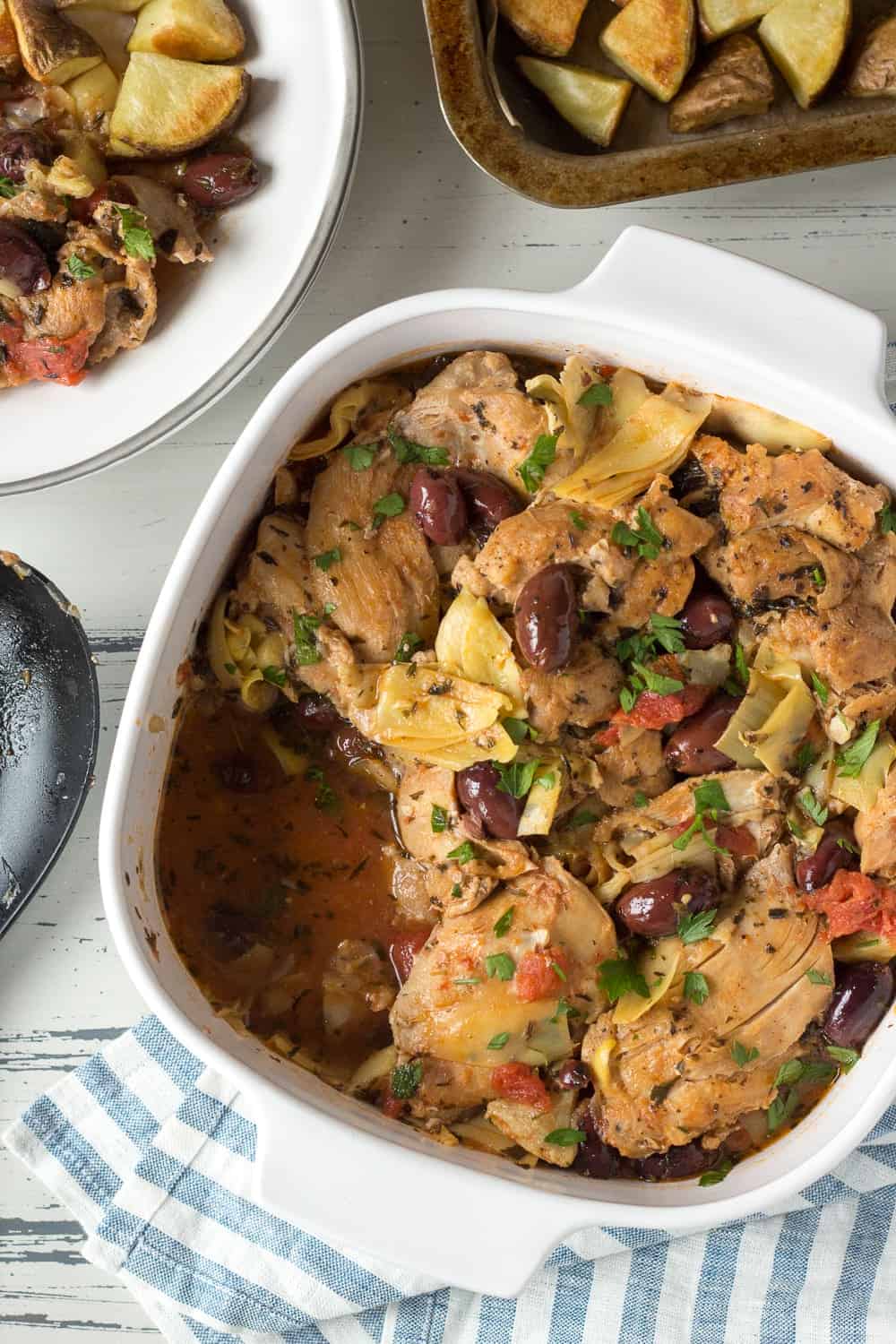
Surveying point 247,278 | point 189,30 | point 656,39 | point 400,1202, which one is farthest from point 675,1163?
point 189,30

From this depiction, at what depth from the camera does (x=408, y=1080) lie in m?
2.88

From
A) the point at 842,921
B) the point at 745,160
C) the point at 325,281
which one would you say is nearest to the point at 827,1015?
the point at 842,921

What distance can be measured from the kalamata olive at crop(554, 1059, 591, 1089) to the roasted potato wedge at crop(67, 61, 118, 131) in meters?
2.47

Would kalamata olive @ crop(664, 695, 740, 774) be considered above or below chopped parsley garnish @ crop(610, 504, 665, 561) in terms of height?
below

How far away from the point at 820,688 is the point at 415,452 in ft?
3.41

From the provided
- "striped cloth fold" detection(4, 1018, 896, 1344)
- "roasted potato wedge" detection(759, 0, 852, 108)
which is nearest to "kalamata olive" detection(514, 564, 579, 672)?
"roasted potato wedge" detection(759, 0, 852, 108)

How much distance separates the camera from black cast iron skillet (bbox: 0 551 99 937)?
3.22m

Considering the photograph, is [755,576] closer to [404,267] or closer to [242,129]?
[404,267]

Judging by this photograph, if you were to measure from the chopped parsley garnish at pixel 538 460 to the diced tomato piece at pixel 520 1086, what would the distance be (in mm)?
1306

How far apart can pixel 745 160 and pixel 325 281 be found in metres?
1.08

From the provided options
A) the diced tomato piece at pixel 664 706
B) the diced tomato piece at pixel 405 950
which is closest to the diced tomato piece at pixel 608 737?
the diced tomato piece at pixel 664 706

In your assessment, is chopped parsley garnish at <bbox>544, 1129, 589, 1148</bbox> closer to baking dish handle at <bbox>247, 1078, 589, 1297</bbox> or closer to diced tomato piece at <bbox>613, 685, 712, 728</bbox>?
baking dish handle at <bbox>247, 1078, 589, 1297</bbox>

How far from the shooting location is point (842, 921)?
2.83 m

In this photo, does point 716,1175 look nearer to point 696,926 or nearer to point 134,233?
point 696,926
